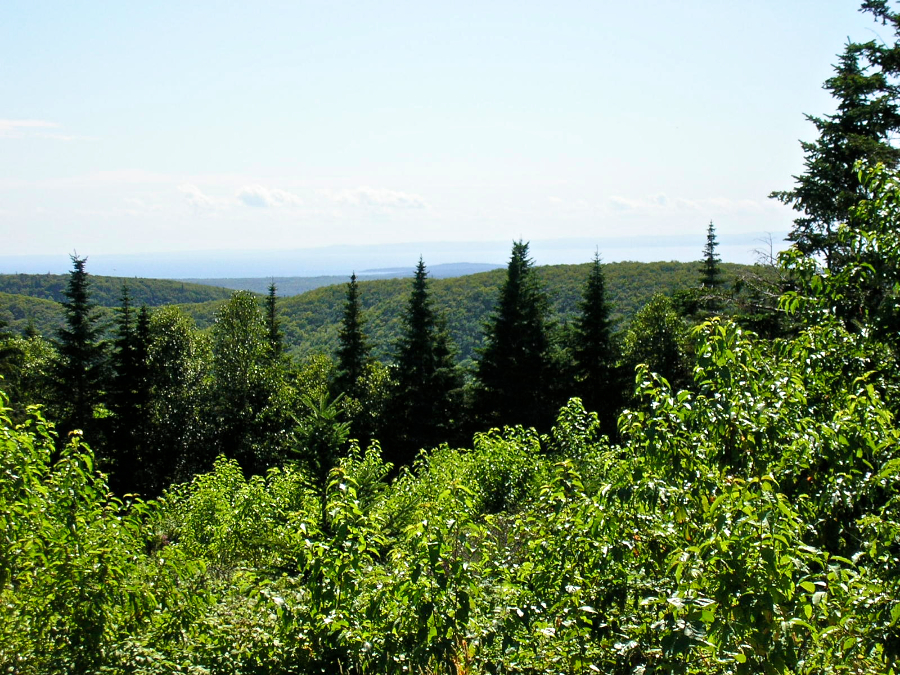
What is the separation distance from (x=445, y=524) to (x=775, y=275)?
20.2 meters

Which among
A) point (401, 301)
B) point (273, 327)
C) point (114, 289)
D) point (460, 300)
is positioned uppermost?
point (114, 289)

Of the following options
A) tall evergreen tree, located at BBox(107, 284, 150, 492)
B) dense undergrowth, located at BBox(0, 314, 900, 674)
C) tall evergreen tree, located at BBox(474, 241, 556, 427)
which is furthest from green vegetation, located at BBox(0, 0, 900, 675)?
tall evergreen tree, located at BBox(107, 284, 150, 492)

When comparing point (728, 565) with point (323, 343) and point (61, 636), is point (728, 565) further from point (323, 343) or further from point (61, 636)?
point (323, 343)

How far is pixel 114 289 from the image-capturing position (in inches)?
4722

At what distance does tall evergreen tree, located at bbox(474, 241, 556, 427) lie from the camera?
29109mm

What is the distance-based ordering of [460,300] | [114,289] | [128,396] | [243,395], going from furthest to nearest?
[114,289] < [460,300] < [243,395] < [128,396]

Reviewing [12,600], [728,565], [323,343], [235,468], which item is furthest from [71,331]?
[323,343]

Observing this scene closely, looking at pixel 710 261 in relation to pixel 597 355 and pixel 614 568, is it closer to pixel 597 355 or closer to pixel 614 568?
pixel 597 355

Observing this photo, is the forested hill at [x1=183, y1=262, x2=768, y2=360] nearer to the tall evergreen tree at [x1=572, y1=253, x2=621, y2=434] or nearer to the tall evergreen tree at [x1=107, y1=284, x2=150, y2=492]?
the tall evergreen tree at [x1=572, y1=253, x2=621, y2=434]

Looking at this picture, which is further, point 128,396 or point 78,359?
point 128,396

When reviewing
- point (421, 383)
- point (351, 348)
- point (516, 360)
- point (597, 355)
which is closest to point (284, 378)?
point (351, 348)

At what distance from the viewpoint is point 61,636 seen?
5113 millimetres

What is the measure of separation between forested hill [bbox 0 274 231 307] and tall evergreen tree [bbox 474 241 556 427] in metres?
88.9

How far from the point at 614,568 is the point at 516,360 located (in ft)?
83.2
